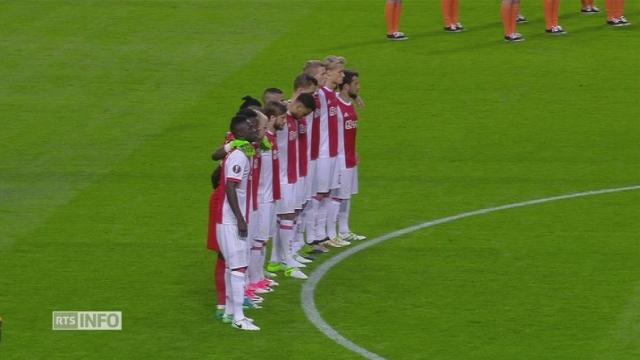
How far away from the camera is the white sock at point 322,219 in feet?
61.4

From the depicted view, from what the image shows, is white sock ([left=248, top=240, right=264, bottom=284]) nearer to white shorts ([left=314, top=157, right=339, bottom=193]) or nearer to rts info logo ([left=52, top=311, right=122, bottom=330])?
rts info logo ([left=52, top=311, right=122, bottom=330])

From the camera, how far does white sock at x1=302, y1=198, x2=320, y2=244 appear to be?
18547 millimetres

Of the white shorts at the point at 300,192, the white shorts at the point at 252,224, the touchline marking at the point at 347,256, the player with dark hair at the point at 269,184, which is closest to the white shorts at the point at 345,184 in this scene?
the touchline marking at the point at 347,256

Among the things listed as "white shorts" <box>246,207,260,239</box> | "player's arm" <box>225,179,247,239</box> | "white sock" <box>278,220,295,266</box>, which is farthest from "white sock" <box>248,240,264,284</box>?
"player's arm" <box>225,179,247,239</box>

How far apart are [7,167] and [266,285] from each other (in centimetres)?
667

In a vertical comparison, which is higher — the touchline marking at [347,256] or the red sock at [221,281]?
the red sock at [221,281]

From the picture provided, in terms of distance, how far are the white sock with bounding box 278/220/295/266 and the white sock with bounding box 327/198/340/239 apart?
1.27 meters

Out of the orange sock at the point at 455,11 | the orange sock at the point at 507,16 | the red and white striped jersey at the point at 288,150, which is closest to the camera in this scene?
the red and white striped jersey at the point at 288,150

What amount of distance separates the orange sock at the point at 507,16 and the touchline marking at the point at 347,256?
8.51 meters

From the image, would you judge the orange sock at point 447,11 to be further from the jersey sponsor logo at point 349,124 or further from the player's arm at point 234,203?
the player's arm at point 234,203

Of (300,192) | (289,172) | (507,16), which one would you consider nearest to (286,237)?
(300,192)

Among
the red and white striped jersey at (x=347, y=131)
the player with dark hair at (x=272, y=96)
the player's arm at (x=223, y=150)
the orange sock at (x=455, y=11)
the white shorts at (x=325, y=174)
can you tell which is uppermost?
the player with dark hair at (x=272, y=96)

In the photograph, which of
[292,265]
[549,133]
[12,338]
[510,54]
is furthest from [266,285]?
[510,54]

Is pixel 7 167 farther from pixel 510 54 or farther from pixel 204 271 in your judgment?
pixel 510 54
